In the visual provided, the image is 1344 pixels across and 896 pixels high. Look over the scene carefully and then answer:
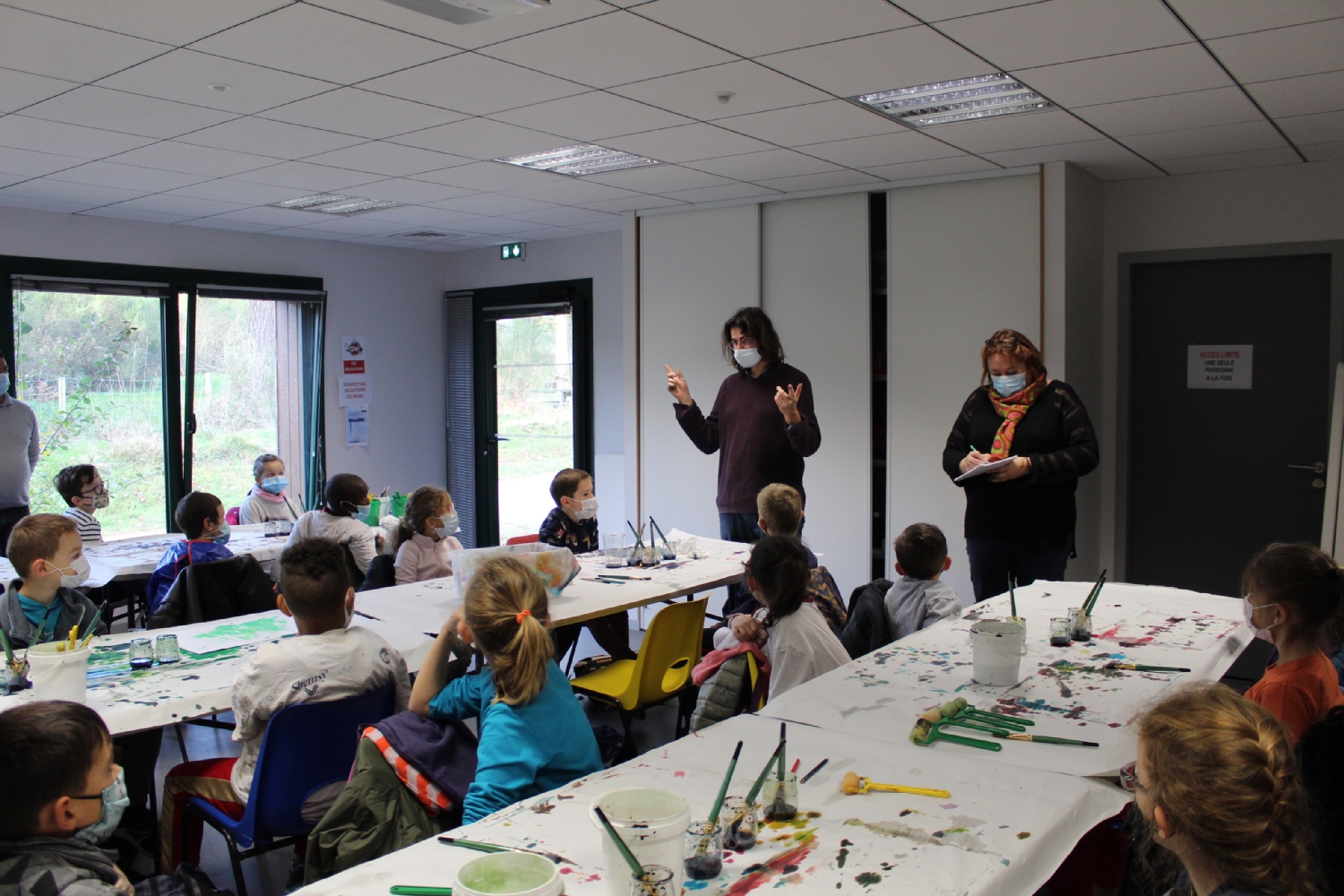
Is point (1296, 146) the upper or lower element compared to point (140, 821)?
upper

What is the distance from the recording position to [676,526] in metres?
6.31

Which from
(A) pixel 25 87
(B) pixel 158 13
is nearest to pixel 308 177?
(A) pixel 25 87

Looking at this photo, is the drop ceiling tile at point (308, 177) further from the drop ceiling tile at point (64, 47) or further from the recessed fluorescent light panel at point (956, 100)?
the recessed fluorescent light panel at point (956, 100)

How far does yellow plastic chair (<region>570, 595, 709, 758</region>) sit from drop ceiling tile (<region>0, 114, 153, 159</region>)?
2.92 meters

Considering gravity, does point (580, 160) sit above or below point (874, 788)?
above

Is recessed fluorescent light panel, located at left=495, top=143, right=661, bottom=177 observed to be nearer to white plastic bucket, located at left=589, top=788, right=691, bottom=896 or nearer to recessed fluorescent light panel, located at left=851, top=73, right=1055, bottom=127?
recessed fluorescent light panel, located at left=851, top=73, right=1055, bottom=127

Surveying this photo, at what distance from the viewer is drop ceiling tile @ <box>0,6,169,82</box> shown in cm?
285

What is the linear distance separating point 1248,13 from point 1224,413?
2.95m

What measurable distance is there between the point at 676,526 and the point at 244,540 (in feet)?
8.12

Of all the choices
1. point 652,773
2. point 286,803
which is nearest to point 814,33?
point 652,773

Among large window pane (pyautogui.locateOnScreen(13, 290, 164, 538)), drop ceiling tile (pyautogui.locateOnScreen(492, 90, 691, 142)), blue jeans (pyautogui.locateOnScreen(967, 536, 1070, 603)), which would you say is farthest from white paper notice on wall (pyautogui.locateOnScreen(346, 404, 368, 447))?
blue jeans (pyautogui.locateOnScreen(967, 536, 1070, 603))

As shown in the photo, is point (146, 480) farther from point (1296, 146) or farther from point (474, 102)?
point (1296, 146)

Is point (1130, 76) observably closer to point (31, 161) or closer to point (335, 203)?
point (335, 203)

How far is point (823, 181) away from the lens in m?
5.33
